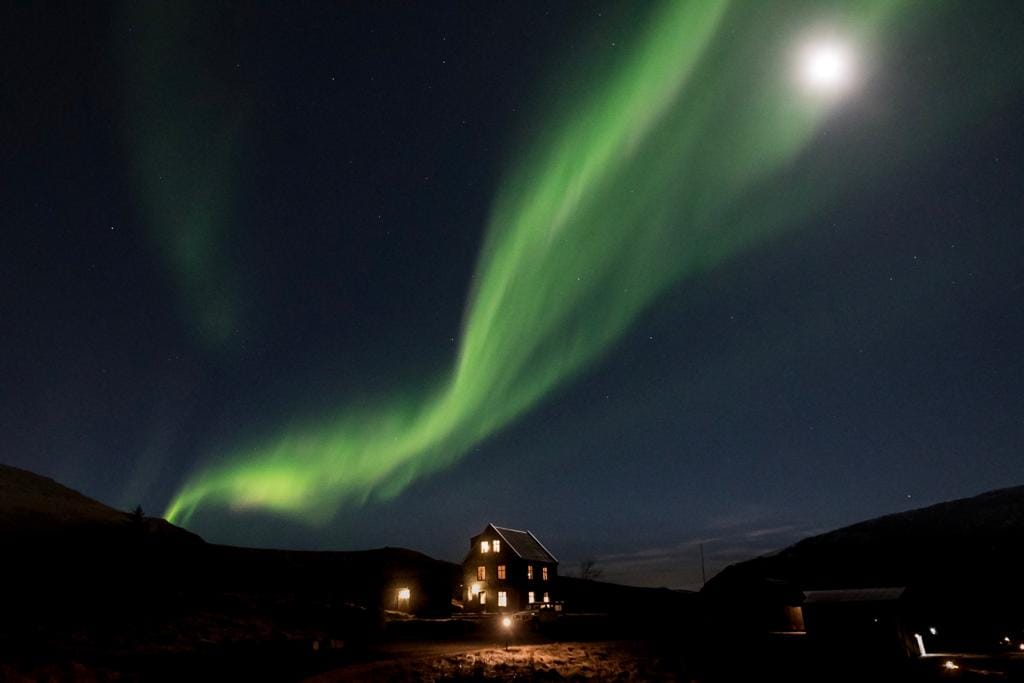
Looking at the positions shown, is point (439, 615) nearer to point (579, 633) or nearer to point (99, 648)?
point (579, 633)

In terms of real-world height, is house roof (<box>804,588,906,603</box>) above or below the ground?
above

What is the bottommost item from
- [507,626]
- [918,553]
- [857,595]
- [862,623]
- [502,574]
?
[507,626]

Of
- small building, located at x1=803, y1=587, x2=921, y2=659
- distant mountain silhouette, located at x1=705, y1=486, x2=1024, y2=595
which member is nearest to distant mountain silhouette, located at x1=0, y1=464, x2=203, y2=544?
small building, located at x1=803, y1=587, x2=921, y2=659

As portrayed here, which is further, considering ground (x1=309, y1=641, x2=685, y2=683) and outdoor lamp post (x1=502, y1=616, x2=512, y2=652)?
outdoor lamp post (x1=502, y1=616, x2=512, y2=652)

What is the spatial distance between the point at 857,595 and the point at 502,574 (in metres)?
34.6

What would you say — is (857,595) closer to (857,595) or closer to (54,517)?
(857,595)

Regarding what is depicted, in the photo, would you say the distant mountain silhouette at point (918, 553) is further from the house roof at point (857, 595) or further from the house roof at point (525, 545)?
the house roof at point (525, 545)

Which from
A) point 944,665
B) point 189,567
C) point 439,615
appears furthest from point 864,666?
point 189,567

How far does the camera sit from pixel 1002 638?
49781 millimetres

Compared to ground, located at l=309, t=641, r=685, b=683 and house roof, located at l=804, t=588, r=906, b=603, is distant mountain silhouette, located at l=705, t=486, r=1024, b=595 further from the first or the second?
ground, located at l=309, t=641, r=685, b=683

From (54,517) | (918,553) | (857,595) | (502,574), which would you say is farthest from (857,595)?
(54,517)

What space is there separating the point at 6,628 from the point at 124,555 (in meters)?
20.6

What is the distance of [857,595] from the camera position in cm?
4616

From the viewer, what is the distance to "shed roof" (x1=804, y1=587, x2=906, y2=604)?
4399 centimetres
